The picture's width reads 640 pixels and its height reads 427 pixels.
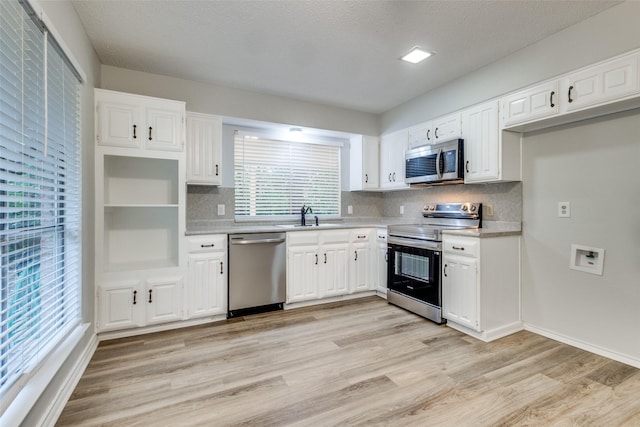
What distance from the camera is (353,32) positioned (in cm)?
238

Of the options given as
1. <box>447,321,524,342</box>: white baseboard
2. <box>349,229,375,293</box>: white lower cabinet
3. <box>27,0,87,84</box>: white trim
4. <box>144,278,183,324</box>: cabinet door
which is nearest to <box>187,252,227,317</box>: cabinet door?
<box>144,278,183,324</box>: cabinet door

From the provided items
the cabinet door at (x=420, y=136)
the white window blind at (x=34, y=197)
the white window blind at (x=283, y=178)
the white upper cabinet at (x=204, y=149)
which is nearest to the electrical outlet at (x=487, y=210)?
the cabinet door at (x=420, y=136)

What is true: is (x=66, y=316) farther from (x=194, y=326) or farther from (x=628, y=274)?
(x=628, y=274)

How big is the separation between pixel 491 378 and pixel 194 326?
260 cm

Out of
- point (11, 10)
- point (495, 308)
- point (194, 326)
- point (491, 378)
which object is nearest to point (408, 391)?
point (491, 378)

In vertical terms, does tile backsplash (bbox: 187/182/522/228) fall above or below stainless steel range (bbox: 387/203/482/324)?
above

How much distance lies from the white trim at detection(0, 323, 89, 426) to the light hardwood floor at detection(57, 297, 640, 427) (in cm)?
35

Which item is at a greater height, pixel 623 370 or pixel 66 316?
pixel 66 316

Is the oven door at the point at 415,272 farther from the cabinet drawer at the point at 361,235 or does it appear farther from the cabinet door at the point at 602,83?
the cabinet door at the point at 602,83

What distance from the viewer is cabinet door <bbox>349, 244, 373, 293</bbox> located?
3844 millimetres

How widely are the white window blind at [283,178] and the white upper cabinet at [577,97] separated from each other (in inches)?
92.5

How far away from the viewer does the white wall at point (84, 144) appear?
1.79 metres

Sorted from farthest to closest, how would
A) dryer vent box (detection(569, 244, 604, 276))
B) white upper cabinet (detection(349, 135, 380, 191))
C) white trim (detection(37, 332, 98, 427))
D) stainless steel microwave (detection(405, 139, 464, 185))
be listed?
white upper cabinet (detection(349, 135, 380, 191)) < stainless steel microwave (detection(405, 139, 464, 185)) < dryer vent box (detection(569, 244, 604, 276)) < white trim (detection(37, 332, 98, 427))

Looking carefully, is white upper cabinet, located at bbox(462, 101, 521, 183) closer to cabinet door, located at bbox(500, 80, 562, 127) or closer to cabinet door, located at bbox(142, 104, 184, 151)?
cabinet door, located at bbox(500, 80, 562, 127)
